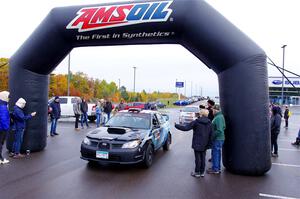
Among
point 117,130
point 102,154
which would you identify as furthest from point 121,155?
Result: point 117,130

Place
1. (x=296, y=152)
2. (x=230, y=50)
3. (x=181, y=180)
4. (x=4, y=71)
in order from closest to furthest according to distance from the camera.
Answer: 1. (x=181, y=180)
2. (x=230, y=50)
3. (x=296, y=152)
4. (x=4, y=71)

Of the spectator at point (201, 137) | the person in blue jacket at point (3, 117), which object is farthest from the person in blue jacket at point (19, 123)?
the spectator at point (201, 137)

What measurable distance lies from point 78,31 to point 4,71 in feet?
176

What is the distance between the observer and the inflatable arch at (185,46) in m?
6.53

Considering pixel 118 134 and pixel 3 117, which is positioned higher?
pixel 3 117

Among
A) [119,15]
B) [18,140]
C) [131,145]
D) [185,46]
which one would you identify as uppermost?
[119,15]

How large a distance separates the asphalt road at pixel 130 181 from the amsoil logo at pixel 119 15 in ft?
13.3

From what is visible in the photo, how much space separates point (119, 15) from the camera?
23.9ft

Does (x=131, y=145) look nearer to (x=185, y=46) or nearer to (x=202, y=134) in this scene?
(x=202, y=134)

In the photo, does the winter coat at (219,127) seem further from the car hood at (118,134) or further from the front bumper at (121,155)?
the front bumper at (121,155)

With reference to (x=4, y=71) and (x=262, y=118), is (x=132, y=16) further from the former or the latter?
(x=4, y=71)

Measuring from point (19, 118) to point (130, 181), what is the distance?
13.5 feet

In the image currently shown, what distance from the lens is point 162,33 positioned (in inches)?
285

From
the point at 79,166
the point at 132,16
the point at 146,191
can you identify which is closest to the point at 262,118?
the point at 146,191
